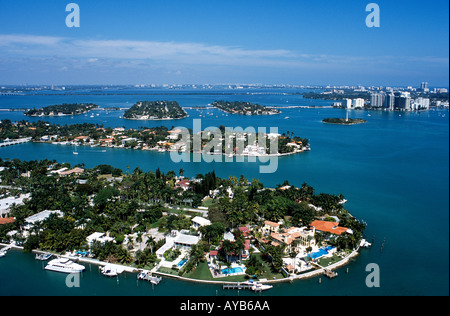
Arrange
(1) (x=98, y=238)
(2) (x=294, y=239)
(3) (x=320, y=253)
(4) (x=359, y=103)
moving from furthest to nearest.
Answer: (4) (x=359, y=103) → (1) (x=98, y=238) → (2) (x=294, y=239) → (3) (x=320, y=253)

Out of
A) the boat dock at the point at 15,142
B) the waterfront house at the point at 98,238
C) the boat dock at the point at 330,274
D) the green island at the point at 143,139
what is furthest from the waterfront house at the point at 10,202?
the boat dock at the point at 15,142

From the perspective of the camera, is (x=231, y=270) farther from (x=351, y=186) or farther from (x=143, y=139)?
(x=143, y=139)

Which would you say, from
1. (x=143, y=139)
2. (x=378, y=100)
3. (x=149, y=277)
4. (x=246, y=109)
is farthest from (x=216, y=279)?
(x=378, y=100)

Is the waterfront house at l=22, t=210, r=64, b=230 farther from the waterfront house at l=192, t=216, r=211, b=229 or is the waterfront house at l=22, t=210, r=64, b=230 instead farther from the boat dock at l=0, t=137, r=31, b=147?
the boat dock at l=0, t=137, r=31, b=147

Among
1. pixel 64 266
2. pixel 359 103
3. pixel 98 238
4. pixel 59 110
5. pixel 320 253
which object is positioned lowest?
pixel 64 266

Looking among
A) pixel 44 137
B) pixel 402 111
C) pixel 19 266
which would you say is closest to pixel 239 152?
pixel 19 266

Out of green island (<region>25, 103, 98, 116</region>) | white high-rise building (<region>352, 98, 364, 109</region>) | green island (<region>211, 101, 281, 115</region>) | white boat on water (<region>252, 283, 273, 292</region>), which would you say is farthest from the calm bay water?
white high-rise building (<region>352, 98, 364, 109</region>)

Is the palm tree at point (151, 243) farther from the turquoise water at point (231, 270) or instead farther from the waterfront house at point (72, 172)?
the waterfront house at point (72, 172)
